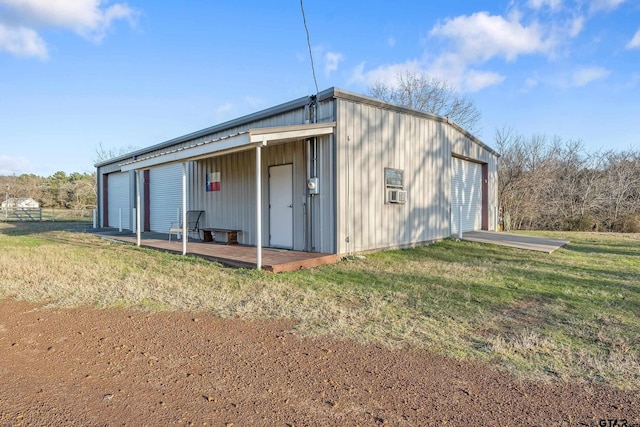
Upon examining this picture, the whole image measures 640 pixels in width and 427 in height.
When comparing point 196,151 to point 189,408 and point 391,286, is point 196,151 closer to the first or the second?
point 391,286

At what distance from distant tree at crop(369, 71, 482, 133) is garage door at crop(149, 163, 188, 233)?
17.0 m

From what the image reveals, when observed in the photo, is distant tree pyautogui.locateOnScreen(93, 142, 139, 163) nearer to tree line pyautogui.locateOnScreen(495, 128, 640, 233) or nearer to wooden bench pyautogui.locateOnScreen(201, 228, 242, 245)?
wooden bench pyautogui.locateOnScreen(201, 228, 242, 245)

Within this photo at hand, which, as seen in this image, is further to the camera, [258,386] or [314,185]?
[314,185]

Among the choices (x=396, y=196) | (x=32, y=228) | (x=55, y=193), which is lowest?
(x=32, y=228)

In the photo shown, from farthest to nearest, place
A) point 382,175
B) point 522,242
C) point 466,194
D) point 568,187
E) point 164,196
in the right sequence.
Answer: point 568,187 < point 164,196 < point 466,194 < point 522,242 < point 382,175

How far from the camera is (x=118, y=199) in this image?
57.9ft

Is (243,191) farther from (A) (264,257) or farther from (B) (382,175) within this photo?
(B) (382,175)

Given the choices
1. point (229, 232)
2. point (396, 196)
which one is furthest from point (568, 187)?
point (229, 232)

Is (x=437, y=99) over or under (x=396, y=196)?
over

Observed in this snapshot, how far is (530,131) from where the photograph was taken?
2280 centimetres

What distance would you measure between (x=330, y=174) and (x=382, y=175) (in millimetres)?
1590

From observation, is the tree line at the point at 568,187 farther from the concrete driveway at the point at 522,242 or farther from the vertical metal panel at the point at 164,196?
the vertical metal panel at the point at 164,196

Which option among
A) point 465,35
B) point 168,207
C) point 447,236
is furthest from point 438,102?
point 168,207

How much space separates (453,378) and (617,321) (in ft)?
8.33
